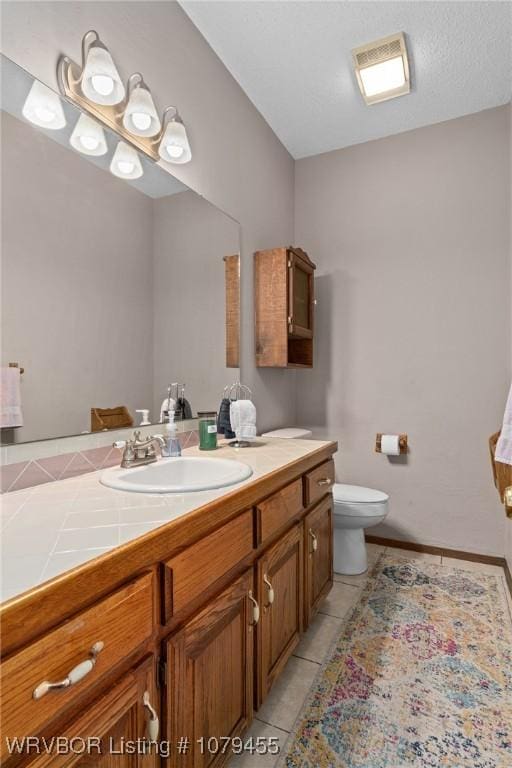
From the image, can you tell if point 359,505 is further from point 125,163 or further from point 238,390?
point 125,163

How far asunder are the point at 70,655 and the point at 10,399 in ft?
2.29

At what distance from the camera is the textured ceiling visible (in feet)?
5.82

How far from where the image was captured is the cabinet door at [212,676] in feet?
2.80

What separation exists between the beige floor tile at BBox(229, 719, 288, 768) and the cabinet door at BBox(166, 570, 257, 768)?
0.47ft

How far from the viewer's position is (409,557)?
2.52 meters

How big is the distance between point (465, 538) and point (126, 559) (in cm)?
241

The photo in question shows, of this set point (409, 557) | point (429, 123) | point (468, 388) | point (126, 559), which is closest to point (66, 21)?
point (126, 559)

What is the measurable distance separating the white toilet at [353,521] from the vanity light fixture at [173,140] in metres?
1.45

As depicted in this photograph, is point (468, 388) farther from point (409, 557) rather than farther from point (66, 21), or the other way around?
point (66, 21)

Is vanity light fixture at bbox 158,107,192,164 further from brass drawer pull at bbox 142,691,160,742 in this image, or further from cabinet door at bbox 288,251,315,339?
brass drawer pull at bbox 142,691,160,742

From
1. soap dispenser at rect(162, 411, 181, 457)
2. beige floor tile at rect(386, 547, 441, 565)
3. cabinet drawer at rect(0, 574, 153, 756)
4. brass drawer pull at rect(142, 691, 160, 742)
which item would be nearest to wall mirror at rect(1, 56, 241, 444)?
soap dispenser at rect(162, 411, 181, 457)

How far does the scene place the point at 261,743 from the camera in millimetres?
1232

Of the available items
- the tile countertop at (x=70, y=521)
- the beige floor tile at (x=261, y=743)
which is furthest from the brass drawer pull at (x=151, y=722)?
the beige floor tile at (x=261, y=743)

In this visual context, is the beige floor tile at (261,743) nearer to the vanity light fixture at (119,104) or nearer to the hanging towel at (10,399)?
the hanging towel at (10,399)
